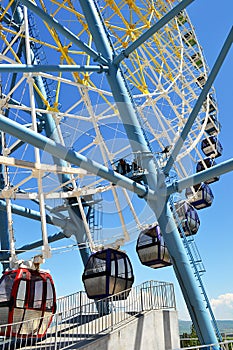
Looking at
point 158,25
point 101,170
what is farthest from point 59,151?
point 158,25

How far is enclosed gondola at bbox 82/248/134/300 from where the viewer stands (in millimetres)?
12992

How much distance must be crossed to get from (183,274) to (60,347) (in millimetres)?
3786

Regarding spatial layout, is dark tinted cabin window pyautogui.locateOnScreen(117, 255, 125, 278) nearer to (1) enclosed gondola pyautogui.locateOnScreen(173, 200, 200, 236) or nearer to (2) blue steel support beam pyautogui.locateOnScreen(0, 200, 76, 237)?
(2) blue steel support beam pyautogui.locateOnScreen(0, 200, 76, 237)

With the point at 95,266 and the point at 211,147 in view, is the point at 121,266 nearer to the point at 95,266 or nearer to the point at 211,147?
the point at 95,266

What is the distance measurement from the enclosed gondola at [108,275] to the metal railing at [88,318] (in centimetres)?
29

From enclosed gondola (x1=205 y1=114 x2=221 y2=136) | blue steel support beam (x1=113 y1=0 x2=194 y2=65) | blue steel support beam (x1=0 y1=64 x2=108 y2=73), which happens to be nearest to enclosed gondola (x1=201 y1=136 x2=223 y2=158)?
Result: enclosed gondola (x1=205 y1=114 x2=221 y2=136)

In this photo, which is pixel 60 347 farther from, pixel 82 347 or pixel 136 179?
pixel 136 179

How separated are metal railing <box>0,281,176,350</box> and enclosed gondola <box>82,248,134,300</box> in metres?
0.29

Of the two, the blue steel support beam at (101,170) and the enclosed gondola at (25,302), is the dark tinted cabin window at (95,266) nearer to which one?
the enclosed gondola at (25,302)

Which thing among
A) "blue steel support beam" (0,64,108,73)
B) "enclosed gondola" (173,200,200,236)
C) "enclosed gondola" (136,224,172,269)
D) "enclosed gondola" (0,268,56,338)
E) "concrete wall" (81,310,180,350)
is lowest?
"concrete wall" (81,310,180,350)

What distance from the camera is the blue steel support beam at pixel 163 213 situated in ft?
29.8

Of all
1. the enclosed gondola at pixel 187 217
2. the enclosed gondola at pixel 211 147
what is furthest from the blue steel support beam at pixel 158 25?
the enclosed gondola at pixel 211 147

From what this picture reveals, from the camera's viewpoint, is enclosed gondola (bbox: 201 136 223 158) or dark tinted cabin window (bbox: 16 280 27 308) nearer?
dark tinted cabin window (bbox: 16 280 27 308)

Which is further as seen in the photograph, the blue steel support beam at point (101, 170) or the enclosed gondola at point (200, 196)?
the enclosed gondola at point (200, 196)
